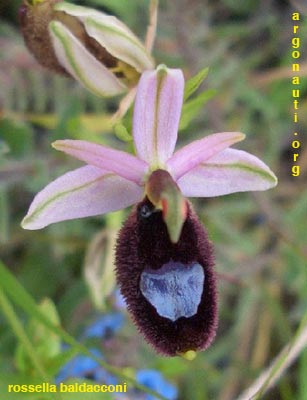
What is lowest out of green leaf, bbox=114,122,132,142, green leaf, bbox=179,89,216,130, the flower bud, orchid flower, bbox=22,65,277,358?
orchid flower, bbox=22,65,277,358

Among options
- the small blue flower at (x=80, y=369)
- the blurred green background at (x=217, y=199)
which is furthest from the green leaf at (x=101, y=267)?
the small blue flower at (x=80, y=369)

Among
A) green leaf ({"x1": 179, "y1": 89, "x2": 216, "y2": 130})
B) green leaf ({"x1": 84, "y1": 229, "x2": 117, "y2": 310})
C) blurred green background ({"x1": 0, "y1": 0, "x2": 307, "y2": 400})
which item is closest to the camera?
green leaf ({"x1": 179, "y1": 89, "x2": 216, "y2": 130})

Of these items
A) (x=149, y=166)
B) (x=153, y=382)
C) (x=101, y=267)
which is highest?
(x=149, y=166)

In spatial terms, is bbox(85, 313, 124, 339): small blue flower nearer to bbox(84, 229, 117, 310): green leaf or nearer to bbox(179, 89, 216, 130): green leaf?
bbox(84, 229, 117, 310): green leaf

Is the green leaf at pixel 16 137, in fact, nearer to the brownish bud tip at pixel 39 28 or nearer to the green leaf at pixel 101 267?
the green leaf at pixel 101 267

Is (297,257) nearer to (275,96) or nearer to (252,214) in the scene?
(252,214)

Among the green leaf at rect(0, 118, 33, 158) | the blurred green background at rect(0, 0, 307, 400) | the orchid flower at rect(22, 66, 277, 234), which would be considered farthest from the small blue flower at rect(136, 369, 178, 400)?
the orchid flower at rect(22, 66, 277, 234)

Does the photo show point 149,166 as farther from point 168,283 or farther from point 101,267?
point 101,267

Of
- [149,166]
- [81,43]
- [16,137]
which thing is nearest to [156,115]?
[149,166]
